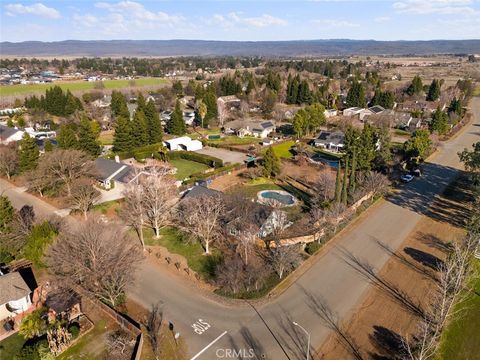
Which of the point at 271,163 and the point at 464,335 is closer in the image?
the point at 464,335

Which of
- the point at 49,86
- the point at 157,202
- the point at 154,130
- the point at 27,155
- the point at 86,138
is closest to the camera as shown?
the point at 157,202

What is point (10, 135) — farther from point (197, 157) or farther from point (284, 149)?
point (284, 149)

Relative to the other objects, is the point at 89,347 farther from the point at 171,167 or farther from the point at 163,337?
the point at 171,167

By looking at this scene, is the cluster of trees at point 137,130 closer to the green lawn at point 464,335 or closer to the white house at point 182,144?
the white house at point 182,144

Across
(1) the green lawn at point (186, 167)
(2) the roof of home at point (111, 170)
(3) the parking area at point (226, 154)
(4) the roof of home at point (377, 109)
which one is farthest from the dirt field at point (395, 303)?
(4) the roof of home at point (377, 109)

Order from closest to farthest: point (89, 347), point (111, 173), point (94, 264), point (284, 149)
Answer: point (89, 347) → point (94, 264) → point (111, 173) → point (284, 149)
